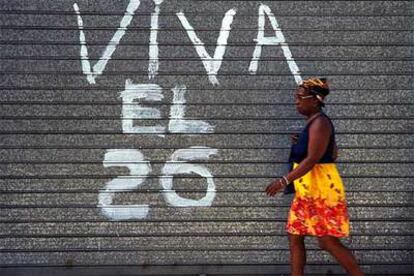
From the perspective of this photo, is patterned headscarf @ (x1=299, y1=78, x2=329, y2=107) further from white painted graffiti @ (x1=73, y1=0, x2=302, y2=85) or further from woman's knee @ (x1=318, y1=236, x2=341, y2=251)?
woman's knee @ (x1=318, y1=236, x2=341, y2=251)

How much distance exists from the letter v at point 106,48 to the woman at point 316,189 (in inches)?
64.0

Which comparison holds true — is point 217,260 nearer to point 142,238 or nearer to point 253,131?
point 142,238

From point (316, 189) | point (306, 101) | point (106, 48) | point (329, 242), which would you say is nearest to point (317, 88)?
point (306, 101)

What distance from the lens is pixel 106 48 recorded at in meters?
5.84

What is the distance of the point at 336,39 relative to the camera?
5.92 metres

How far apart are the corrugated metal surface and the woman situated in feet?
2.49

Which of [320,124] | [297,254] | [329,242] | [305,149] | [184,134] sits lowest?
[297,254]

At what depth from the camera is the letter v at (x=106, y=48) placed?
19.1 ft

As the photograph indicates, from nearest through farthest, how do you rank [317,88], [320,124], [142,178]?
[320,124] < [317,88] < [142,178]

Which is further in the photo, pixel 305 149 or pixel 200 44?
pixel 200 44

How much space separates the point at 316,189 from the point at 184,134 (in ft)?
4.25

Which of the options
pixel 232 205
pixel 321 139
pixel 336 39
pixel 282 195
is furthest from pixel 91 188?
pixel 336 39

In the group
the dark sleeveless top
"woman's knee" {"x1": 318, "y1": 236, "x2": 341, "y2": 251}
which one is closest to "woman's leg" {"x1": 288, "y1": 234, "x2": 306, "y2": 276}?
"woman's knee" {"x1": 318, "y1": 236, "x2": 341, "y2": 251}

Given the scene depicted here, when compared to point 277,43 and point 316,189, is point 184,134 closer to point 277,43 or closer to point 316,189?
point 277,43
